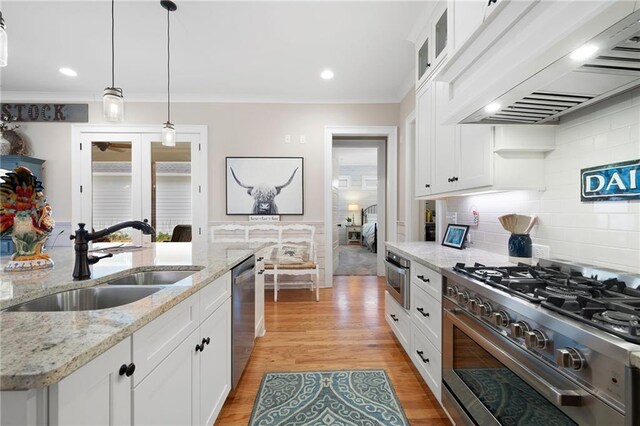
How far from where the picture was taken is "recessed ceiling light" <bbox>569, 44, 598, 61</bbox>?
2.81 feet

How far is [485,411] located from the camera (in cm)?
113

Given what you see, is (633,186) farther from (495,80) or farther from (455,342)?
(455,342)

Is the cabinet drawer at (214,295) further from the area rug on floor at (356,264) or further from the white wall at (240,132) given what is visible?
the area rug on floor at (356,264)

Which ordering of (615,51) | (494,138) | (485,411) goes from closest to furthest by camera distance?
(615,51) → (485,411) → (494,138)

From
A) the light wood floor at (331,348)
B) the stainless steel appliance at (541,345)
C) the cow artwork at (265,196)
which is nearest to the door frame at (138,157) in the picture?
the cow artwork at (265,196)

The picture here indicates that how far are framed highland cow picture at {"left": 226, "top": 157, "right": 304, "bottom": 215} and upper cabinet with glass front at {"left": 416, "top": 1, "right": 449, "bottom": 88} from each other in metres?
2.11

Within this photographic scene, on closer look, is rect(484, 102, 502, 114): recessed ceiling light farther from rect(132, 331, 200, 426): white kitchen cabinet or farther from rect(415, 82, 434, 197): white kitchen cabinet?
rect(132, 331, 200, 426): white kitchen cabinet

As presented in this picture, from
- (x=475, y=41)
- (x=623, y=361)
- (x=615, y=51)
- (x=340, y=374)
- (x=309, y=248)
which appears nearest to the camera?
(x=623, y=361)

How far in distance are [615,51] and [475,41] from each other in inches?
21.0

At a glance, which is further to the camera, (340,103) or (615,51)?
(340,103)

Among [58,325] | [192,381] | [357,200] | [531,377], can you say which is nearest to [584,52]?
[531,377]

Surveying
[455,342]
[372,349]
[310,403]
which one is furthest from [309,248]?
[455,342]

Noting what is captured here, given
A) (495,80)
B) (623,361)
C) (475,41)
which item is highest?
(475,41)

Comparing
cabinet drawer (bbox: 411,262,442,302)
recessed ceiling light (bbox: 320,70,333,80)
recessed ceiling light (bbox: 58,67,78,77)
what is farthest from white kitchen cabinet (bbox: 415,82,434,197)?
recessed ceiling light (bbox: 58,67,78,77)
